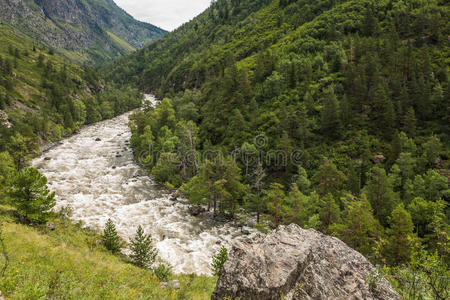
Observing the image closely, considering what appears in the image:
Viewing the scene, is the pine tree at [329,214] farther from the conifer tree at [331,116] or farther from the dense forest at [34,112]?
the dense forest at [34,112]

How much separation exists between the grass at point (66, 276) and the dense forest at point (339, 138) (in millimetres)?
14553

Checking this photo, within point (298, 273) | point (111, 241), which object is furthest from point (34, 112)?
point (298, 273)

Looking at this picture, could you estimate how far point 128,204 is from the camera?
148ft

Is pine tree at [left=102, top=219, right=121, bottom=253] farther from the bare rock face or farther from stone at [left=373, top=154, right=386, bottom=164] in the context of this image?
stone at [left=373, top=154, right=386, bottom=164]

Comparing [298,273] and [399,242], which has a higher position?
[298,273]

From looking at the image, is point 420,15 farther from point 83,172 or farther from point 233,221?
point 83,172

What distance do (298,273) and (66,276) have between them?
42.5 feet

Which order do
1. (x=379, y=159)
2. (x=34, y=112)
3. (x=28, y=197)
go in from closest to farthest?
(x=28, y=197) < (x=379, y=159) < (x=34, y=112)

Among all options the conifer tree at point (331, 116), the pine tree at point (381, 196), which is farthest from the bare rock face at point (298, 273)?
the conifer tree at point (331, 116)

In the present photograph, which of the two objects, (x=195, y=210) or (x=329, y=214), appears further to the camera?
(x=195, y=210)

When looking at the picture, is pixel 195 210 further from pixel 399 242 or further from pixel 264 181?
pixel 399 242

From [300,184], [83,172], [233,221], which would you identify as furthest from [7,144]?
[300,184]

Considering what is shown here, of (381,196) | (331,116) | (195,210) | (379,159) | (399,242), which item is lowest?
(195,210)

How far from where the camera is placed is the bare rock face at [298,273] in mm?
11055
